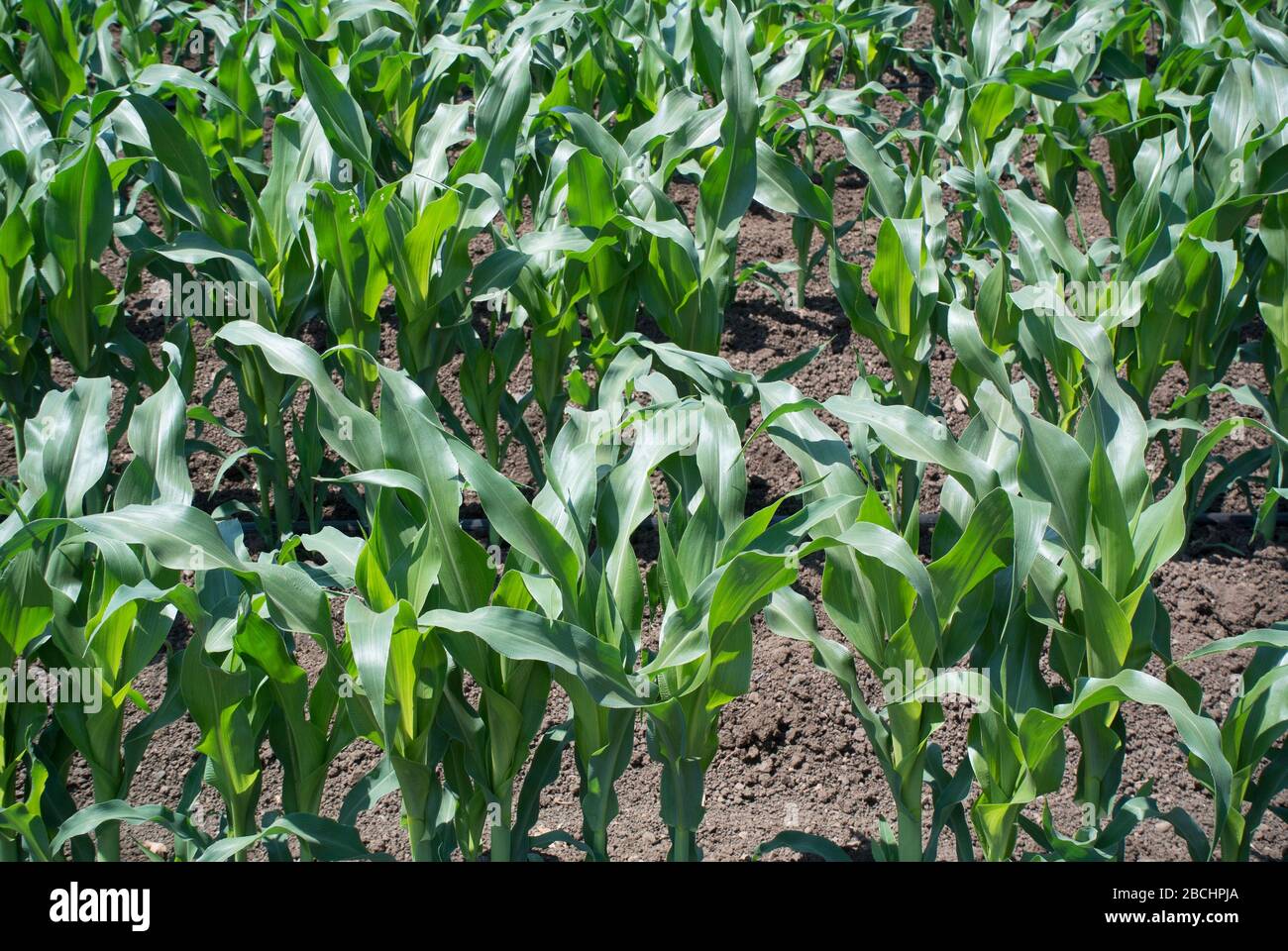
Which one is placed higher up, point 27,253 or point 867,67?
point 867,67

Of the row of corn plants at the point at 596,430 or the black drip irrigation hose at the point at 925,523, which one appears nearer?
the row of corn plants at the point at 596,430

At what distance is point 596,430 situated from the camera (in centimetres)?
219

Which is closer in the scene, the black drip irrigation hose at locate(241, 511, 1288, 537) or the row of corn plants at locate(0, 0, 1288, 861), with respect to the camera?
the row of corn plants at locate(0, 0, 1288, 861)

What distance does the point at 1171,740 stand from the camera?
260cm

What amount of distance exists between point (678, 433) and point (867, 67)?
121 inches

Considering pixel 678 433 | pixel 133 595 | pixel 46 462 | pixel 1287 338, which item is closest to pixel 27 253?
pixel 46 462

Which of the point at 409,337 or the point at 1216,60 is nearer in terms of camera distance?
the point at 409,337

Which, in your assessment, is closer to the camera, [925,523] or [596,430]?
[596,430]

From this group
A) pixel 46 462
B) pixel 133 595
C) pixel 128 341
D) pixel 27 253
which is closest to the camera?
pixel 133 595

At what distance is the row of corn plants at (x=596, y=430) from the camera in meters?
1.85

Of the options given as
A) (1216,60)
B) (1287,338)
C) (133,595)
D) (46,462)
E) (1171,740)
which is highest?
(1216,60)

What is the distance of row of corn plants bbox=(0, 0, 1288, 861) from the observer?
1853 mm

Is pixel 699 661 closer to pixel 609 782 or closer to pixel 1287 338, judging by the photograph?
pixel 609 782

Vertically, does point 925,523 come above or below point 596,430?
below
